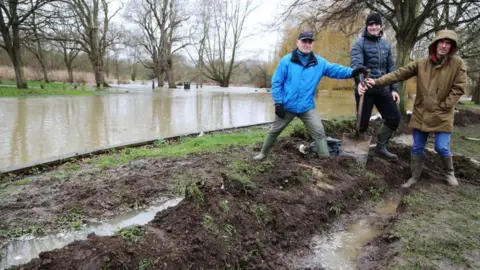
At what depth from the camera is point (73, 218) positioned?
320cm

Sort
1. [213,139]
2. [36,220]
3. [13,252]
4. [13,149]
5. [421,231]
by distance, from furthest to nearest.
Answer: [213,139], [13,149], [36,220], [421,231], [13,252]

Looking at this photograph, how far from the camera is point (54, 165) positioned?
486 centimetres

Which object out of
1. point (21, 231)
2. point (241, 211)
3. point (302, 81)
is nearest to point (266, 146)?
point (302, 81)

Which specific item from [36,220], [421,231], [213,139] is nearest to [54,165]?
[36,220]

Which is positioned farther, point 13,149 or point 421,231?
point 13,149

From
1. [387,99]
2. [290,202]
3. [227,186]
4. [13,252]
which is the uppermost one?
[387,99]

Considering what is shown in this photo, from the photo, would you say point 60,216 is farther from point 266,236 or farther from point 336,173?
point 336,173

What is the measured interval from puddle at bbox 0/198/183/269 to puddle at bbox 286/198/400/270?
5.49 feet

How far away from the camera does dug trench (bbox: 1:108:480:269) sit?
2.21 m

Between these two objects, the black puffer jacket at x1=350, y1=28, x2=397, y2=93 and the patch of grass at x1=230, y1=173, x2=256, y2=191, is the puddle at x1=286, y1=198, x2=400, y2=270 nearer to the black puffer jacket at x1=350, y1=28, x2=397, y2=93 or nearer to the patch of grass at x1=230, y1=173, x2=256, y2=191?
the patch of grass at x1=230, y1=173, x2=256, y2=191

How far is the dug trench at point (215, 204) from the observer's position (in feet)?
7.24

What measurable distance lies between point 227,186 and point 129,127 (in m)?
6.28

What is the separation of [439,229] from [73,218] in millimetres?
3525

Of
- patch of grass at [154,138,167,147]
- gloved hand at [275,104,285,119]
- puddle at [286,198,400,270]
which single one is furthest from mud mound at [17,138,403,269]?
patch of grass at [154,138,167,147]
